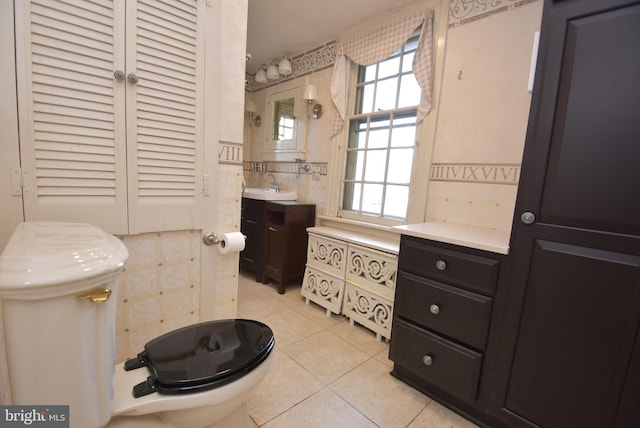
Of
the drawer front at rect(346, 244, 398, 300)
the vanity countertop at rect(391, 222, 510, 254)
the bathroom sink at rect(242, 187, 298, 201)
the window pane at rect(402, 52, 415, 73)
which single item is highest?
the window pane at rect(402, 52, 415, 73)

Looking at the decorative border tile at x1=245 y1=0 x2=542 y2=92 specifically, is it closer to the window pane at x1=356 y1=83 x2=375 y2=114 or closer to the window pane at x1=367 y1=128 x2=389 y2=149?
the window pane at x1=356 y1=83 x2=375 y2=114

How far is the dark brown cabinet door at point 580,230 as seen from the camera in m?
0.88

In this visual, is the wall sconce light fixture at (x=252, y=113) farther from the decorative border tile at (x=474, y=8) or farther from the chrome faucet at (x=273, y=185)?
the decorative border tile at (x=474, y=8)

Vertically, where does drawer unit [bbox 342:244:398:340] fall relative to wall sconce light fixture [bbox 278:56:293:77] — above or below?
below

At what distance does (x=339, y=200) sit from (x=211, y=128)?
151 cm

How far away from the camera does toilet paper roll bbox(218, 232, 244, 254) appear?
131 cm

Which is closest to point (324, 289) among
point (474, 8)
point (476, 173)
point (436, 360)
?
point (436, 360)

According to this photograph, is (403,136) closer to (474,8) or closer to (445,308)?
(474,8)

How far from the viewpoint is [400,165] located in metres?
2.16

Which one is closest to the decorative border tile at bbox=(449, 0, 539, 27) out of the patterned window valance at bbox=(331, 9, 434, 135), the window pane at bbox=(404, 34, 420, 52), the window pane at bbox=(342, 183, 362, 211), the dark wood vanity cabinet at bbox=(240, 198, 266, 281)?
the patterned window valance at bbox=(331, 9, 434, 135)

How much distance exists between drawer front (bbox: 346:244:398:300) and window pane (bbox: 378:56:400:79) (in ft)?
4.73

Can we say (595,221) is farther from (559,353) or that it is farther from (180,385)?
(180,385)

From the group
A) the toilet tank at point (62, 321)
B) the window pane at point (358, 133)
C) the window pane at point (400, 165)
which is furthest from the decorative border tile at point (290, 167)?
the toilet tank at point (62, 321)

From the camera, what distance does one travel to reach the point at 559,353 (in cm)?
102
